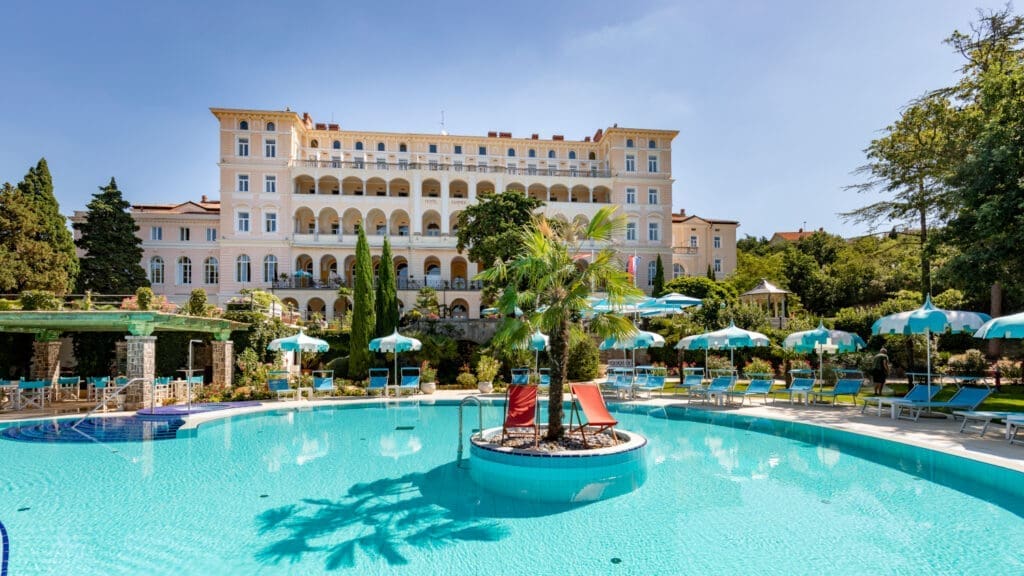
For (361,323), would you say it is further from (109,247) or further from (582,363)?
→ (109,247)

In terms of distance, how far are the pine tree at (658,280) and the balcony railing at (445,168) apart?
8.16 metres

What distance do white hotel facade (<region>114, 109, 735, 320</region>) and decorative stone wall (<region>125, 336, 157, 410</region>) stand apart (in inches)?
803

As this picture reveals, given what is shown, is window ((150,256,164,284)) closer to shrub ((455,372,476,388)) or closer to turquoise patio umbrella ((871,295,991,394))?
shrub ((455,372,476,388))

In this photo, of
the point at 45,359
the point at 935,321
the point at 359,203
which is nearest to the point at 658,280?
the point at 359,203

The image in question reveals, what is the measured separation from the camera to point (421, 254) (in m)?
38.5

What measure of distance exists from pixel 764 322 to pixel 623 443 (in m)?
18.3

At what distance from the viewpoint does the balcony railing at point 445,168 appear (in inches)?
1540

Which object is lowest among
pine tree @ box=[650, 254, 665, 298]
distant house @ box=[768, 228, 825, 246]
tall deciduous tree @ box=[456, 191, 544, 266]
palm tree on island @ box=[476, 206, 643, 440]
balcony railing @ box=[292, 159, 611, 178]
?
palm tree on island @ box=[476, 206, 643, 440]

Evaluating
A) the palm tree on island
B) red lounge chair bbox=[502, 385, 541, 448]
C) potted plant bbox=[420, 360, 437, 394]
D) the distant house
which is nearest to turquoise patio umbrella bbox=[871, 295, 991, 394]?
the palm tree on island

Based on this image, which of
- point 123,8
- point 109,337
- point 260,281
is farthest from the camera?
point 260,281

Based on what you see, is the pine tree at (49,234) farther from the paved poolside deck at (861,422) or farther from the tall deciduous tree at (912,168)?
the tall deciduous tree at (912,168)

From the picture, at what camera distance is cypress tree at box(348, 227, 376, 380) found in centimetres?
2095

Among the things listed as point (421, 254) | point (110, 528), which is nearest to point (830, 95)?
point (110, 528)

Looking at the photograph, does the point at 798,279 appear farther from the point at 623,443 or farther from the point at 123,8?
the point at 123,8
